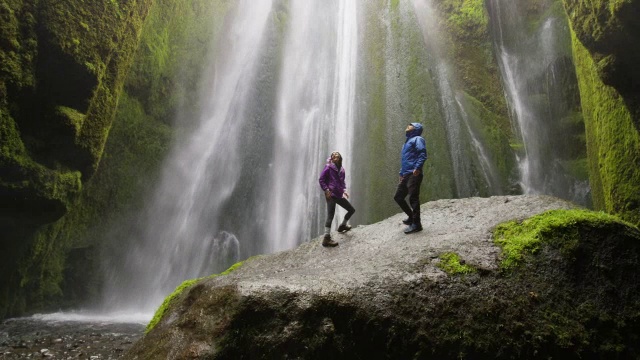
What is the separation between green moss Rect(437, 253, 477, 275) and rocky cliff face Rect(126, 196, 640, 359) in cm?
1

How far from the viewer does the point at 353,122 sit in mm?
16078

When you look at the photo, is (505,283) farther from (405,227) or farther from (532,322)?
(405,227)

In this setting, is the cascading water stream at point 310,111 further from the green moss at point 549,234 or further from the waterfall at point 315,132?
the green moss at point 549,234

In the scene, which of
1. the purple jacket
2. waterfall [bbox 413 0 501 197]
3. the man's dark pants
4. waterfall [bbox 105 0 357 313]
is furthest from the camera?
waterfall [bbox 105 0 357 313]

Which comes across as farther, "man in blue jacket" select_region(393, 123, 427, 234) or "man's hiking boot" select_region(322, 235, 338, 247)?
"man's hiking boot" select_region(322, 235, 338, 247)

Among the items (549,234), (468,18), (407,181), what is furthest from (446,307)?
(468,18)

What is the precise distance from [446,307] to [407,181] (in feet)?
7.85

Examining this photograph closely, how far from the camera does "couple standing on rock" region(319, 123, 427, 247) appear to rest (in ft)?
18.3

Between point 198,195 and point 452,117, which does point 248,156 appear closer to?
point 198,195

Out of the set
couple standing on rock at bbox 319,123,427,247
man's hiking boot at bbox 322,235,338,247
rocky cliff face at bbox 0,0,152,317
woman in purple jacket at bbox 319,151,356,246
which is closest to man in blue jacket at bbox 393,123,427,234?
couple standing on rock at bbox 319,123,427,247

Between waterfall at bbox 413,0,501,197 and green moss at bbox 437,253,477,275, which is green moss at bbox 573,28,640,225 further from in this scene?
green moss at bbox 437,253,477,275

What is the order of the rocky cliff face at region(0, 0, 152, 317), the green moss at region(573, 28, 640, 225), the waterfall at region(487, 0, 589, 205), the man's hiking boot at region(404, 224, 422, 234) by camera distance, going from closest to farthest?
1. the man's hiking boot at region(404, 224, 422, 234)
2. the green moss at region(573, 28, 640, 225)
3. the rocky cliff face at region(0, 0, 152, 317)
4. the waterfall at region(487, 0, 589, 205)

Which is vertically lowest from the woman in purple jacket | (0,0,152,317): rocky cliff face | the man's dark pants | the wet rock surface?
the wet rock surface

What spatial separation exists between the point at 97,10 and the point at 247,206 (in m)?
9.10
